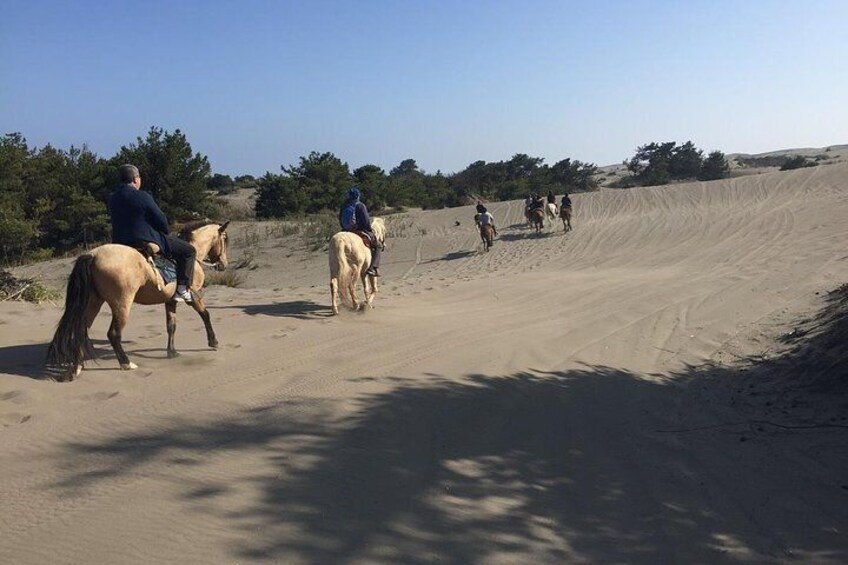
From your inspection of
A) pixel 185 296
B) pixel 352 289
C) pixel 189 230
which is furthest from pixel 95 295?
pixel 352 289

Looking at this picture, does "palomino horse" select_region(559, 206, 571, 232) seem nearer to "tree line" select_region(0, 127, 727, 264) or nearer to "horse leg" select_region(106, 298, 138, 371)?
"tree line" select_region(0, 127, 727, 264)

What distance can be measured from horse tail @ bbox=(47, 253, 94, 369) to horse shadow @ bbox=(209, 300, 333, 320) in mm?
4200

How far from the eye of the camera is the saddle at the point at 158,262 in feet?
23.1

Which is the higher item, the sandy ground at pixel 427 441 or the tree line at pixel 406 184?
the tree line at pixel 406 184

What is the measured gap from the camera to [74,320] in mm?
6379


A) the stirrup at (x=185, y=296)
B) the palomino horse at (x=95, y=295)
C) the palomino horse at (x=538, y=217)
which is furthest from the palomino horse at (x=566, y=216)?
the palomino horse at (x=95, y=295)

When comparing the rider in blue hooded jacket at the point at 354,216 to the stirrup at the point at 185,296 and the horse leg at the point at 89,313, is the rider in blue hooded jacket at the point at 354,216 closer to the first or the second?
the stirrup at the point at 185,296

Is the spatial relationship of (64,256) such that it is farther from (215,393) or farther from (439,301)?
(215,393)

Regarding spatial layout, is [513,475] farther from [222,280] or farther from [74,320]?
[222,280]

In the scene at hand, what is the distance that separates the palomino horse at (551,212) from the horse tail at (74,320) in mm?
23250

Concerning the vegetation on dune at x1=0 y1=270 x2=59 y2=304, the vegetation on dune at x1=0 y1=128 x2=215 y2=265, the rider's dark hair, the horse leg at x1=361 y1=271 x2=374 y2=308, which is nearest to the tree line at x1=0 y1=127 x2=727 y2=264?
the vegetation on dune at x1=0 y1=128 x2=215 y2=265

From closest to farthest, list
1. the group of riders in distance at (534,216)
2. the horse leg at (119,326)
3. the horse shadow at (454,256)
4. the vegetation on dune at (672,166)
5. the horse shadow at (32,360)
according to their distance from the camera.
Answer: the horse shadow at (32,360) < the horse leg at (119,326) < the horse shadow at (454,256) < the group of riders in distance at (534,216) < the vegetation on dune at (672,166)

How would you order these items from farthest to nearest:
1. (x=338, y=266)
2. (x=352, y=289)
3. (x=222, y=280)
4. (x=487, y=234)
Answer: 1. (x=487, y=234)
2. (x=222, y=280)
3. (x=352, y=289)
4. (x=338, y=266)

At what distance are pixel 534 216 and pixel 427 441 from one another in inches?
877
